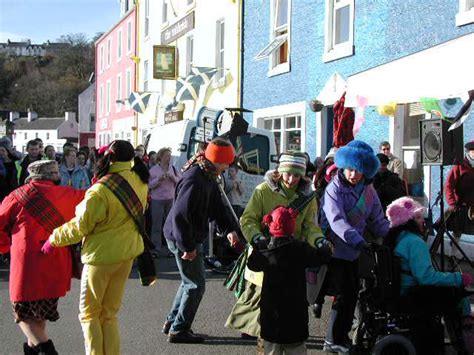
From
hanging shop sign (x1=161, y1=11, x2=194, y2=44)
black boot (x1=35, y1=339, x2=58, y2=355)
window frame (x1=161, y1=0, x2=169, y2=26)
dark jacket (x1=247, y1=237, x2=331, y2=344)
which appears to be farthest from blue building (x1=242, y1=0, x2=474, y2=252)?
window frame (x1=161, y1=0, x2=169, y2=26)

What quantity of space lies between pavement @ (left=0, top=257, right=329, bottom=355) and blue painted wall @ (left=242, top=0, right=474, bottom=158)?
480 centimetres

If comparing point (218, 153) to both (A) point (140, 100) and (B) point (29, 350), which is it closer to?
(B) point (29, 350)

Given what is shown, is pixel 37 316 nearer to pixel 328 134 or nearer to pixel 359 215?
pixel 359 215

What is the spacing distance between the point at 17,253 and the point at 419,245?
315 centimetres

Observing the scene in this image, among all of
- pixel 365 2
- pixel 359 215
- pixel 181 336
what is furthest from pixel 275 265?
pixel 365 2

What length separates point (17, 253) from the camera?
477cm

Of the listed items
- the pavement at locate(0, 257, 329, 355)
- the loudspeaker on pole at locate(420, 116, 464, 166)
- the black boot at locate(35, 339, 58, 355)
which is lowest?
the pavement at locate(0, 257, 329, 355)

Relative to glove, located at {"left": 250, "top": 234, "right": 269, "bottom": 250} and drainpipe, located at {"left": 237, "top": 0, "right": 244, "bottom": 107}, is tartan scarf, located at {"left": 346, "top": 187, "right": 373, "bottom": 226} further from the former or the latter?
drainpipe, located at {"left": 237, "top": 0, "right": 244, "bottom": 107}

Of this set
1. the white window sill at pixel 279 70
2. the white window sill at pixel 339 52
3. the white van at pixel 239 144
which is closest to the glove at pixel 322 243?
the white van at pixel 239 144

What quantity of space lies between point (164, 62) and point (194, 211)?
60.1 feet

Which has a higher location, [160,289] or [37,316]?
[37,316]

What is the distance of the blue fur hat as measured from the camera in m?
5.22

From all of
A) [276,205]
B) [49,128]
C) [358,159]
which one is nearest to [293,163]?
[276,205]

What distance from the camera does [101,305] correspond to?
4684 mm
